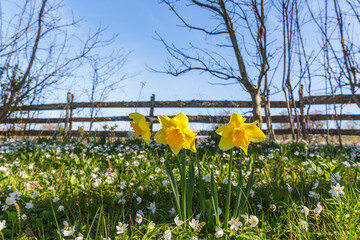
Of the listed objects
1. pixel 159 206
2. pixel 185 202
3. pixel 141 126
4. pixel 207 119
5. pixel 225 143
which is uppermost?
pixel 141 126

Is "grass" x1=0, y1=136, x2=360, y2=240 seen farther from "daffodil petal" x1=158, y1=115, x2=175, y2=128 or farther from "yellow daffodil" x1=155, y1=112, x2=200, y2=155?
"daffodil petal" x1=158, y1=115, x2=175, y2=128

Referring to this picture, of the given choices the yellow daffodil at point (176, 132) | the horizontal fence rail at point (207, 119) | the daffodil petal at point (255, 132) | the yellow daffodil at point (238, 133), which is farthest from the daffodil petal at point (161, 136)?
the horizontal fence rail at point (207, 119)

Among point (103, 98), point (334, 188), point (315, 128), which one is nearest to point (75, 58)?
point (103, 98)

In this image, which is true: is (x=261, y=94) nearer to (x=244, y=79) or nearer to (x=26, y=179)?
(x=244, y=79)

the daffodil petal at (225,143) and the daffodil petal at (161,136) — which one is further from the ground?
the daffodil petal at (161,136)

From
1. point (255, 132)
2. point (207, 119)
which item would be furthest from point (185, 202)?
point (207, 119)

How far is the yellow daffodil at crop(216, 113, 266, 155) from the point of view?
4.07 feet

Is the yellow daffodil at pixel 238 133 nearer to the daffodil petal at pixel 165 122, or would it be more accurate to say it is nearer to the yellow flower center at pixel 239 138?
the yellow flower center at pixel 239 138

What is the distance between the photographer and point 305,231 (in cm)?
149

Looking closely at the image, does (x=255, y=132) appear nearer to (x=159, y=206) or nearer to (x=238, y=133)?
(x=238, y=133)

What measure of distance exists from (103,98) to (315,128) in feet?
18.7

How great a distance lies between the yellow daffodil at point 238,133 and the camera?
48.8 inches

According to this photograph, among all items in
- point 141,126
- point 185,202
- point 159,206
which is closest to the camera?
point 141,126

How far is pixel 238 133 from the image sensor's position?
1.25m
